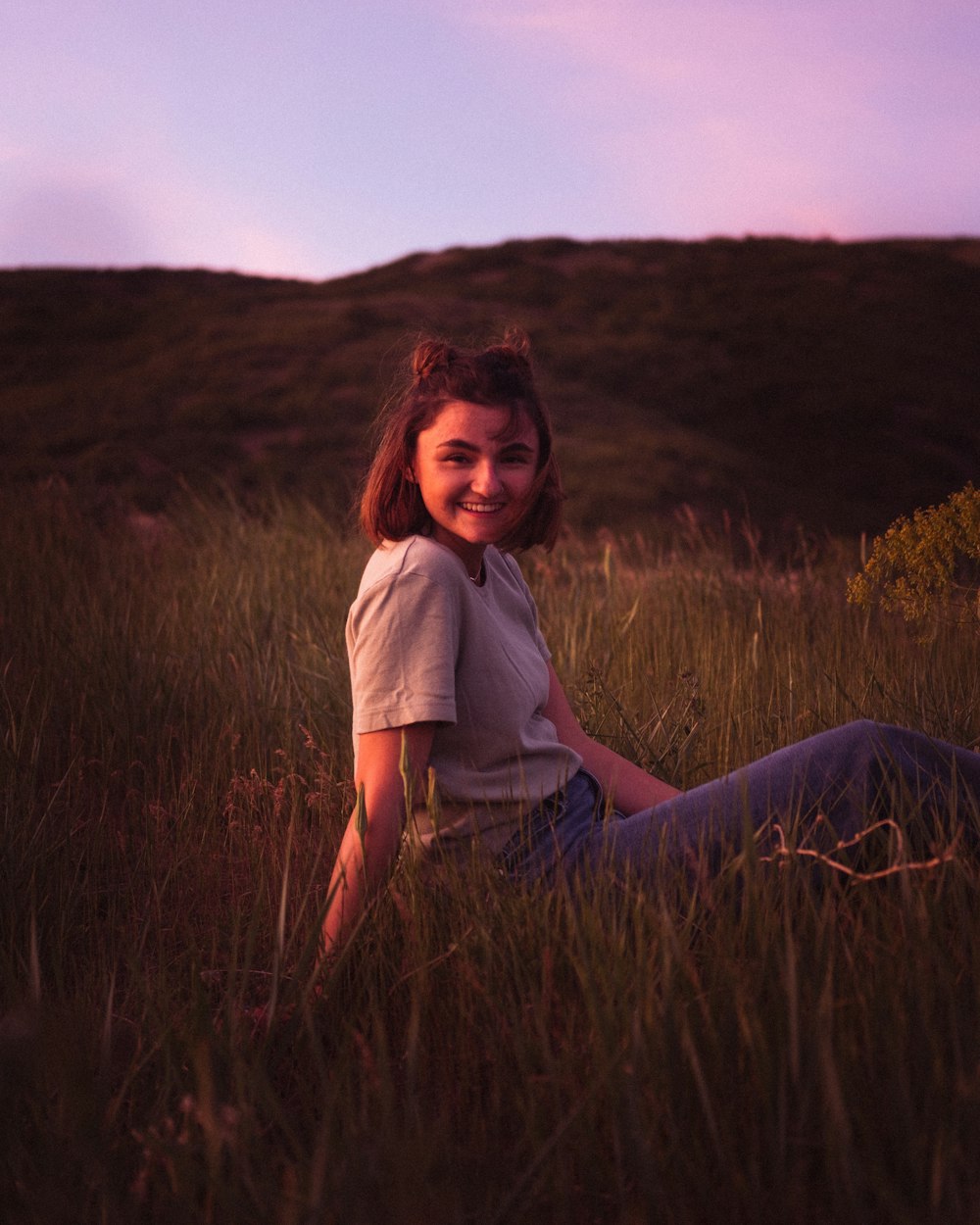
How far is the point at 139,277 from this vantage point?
26016 millimetres

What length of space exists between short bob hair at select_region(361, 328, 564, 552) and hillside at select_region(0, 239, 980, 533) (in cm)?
957

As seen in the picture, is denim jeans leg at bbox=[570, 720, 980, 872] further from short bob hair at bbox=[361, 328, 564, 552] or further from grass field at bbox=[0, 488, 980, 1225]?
short bob hair at bbox=[361, 328, 564, 552]

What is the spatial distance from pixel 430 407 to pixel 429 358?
0.33 feet

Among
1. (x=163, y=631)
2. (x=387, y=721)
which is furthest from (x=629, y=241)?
(x=387, y=721)

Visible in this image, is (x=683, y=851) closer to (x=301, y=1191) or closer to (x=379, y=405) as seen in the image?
(x=301, y=1191)

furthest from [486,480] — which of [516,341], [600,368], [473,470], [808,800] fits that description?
[600,368]

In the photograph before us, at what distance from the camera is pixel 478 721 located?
1824 millimetres

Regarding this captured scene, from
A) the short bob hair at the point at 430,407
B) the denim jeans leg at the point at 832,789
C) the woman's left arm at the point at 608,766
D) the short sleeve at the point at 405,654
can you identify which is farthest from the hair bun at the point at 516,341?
the denim jeans leg at the point at 832,789

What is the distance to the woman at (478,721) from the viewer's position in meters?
1.67

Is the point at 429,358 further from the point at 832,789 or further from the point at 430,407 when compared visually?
the point at 832,789

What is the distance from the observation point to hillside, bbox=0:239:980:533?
16.0 meters

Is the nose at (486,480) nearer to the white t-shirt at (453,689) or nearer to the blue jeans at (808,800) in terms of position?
the white t-shirt at (453,689)

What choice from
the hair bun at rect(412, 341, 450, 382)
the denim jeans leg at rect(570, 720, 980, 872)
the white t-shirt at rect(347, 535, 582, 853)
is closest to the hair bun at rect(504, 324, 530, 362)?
the hair bun at rect(412, 341, 450, 382)

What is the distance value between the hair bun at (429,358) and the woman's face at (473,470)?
9cm
